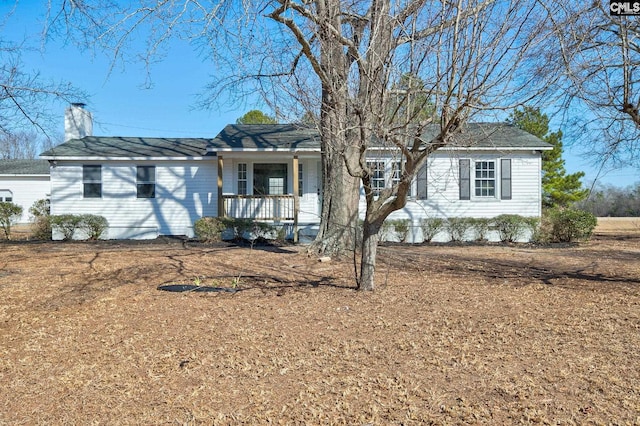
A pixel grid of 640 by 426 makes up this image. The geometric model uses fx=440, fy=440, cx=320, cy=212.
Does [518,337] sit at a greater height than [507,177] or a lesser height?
lesser

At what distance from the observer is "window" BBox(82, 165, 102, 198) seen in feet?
49.9

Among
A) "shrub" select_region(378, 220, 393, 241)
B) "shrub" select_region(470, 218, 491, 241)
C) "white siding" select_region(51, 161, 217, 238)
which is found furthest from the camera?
"white siding" select_region(51, 161, 217, 238)

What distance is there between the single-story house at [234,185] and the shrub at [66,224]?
1.10 m

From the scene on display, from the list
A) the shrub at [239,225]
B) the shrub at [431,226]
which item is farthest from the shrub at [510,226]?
the shrub at [239,225]

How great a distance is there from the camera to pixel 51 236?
1453 cm

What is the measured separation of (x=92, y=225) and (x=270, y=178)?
19.8 ft

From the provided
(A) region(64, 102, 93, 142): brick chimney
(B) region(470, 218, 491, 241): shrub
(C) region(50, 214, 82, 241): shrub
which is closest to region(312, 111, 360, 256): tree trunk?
(B) region(470, 218, 491, 241): shrub

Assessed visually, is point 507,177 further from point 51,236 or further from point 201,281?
point 51,236

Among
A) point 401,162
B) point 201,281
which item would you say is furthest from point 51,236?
point 401,162

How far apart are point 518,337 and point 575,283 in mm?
3366

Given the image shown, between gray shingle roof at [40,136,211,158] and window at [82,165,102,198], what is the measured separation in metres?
0.47

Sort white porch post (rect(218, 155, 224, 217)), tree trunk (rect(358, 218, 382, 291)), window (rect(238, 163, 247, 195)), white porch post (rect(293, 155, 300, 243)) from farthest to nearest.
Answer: window (rect(238, 163, 247, 195))
white porch post (rect(218, 155, 224, 217))
white porch post (rect(293, 155, 300, 243))
tree trunk (rect(358, 218, 382, 291))

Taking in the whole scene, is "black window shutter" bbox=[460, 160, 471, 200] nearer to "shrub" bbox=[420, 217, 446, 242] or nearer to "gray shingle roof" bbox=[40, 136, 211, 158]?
"shrub" bbox=[420, 217, 446, 242]

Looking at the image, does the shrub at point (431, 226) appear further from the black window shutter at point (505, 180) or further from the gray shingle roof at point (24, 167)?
the gray shingle roof at point (24, 167)
